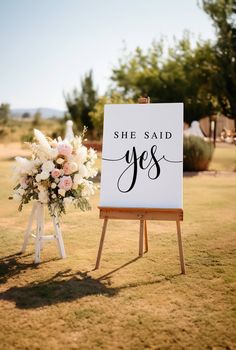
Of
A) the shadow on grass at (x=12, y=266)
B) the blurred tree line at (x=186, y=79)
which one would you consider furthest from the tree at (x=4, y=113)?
the shadow on grass at (x=12, y=266)

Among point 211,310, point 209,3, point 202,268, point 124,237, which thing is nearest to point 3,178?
point 124,237

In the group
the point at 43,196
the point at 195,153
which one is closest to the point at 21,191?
the point at 43,196

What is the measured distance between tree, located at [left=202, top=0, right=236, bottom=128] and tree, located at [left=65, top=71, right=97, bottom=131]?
30.3 feet

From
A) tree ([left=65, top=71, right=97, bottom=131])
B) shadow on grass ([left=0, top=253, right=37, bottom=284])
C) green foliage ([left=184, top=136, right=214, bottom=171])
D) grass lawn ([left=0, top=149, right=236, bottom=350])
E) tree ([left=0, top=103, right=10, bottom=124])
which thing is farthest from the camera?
tree ([left=0, top=103, right=10, bottom=124])

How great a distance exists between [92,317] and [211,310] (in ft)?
3.35

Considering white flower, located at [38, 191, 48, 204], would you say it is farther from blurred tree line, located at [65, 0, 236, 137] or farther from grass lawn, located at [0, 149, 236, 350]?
blurred tree line, located at [65, 0, 236, 137]

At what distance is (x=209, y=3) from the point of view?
1848 cm

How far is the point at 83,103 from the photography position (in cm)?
2561

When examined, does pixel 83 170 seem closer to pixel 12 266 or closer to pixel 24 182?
pixel 24 182

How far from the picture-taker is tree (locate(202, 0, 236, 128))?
58.2 ft

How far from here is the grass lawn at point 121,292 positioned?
2.86m

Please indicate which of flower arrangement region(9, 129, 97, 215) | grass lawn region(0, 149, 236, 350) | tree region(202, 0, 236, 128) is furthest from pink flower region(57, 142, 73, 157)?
tree region(202, 0, 236, 128)

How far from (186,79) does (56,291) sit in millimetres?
23317

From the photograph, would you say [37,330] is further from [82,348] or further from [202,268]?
[202,268]
